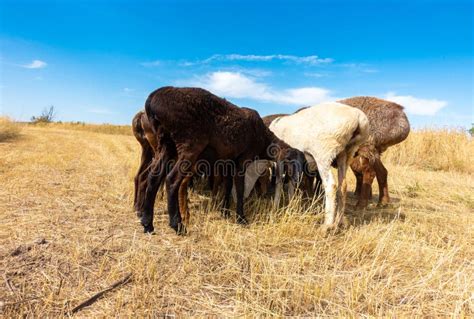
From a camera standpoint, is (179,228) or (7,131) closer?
(179,228)

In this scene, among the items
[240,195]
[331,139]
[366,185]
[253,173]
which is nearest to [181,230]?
[240,195]

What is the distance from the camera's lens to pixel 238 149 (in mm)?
4383

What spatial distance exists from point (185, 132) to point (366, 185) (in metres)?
3.71

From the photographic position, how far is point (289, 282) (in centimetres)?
269

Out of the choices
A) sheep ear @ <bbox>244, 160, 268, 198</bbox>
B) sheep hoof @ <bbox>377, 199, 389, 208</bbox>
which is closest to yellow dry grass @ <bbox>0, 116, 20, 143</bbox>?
sheep ear @ <bbox>244, 160, 268, 198</bbox>

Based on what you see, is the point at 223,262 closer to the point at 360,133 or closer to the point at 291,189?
the point at 291,189

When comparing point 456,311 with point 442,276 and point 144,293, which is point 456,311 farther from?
point 144,293

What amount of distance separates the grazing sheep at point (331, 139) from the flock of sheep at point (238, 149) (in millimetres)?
14

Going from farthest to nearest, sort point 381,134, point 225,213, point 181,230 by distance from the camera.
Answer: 1. point 381,134
2. point 225,213
3. point 181,230

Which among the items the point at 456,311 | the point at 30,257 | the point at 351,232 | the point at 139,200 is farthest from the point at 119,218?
the point at 456,311

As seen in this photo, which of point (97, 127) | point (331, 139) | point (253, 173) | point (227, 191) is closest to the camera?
point (331, 139)

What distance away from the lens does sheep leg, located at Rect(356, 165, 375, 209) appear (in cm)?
544

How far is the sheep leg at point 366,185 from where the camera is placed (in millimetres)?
5438

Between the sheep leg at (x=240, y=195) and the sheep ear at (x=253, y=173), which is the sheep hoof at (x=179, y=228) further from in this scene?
the sheep ear at (x=253, y=173)
